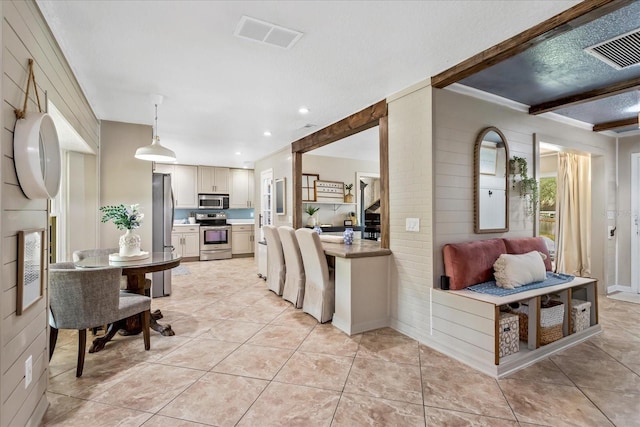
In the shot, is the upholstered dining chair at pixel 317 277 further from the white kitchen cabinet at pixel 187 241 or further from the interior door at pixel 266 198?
the white kitchen cabinet at pixel 187 241

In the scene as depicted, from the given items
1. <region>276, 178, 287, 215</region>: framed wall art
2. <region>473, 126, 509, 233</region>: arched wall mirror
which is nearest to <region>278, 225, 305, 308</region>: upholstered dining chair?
<region>276, 178, 287, 215</region>: framed wall art

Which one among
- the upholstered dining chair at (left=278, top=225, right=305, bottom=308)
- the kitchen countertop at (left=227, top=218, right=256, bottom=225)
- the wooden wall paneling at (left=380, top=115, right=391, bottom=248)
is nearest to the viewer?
the wooden wall paneling at (left=380, top=115, right=391, bottom=248)

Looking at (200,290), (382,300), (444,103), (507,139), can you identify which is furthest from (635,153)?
(200,290)

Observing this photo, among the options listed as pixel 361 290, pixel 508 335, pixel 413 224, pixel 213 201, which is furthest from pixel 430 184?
pixel 213 201

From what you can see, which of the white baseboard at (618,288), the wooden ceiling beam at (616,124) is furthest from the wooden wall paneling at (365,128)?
the white baseboard at (618,288)

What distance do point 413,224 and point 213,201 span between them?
6.50 metres

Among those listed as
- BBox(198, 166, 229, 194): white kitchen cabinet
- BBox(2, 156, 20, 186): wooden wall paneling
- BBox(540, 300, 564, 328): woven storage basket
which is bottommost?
BBox(540, 300, 564, 328): woven storage basket

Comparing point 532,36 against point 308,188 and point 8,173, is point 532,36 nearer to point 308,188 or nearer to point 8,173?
point 8,173

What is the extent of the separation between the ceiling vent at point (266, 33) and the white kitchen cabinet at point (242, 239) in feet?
21.4

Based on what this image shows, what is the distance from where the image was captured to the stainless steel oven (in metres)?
7.89

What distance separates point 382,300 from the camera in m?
3.26

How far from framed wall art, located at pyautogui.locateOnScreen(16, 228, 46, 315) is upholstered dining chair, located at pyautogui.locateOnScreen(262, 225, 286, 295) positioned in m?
2.68

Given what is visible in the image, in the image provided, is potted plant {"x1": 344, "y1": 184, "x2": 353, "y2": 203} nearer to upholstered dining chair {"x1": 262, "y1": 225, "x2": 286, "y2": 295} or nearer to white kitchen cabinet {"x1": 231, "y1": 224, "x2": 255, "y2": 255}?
upholstered dining chair {"x1": 262, "y1": 225, "x2": 286, "y2": 295}

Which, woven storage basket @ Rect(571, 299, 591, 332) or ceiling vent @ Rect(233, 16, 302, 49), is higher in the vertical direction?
ceiling vent @ Rect(233, 16, 302, 49)
